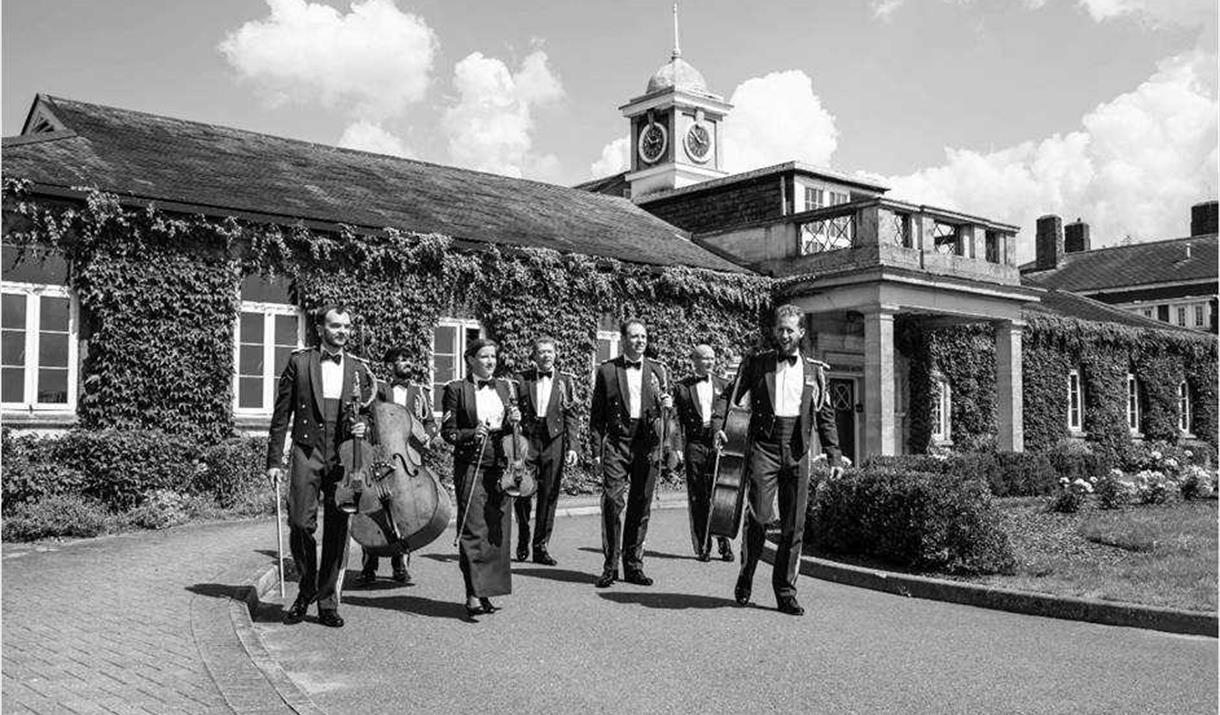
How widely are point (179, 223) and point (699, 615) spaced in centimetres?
1015

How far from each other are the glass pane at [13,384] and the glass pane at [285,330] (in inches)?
132

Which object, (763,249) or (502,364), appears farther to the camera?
(763,249)

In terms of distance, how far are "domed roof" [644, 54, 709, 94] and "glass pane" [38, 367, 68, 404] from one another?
25.2 meters

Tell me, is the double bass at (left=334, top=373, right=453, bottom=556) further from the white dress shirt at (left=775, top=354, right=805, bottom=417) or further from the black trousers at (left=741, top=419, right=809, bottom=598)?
the white dress shirt at (left=775, top=354, right=805, bottom=417)

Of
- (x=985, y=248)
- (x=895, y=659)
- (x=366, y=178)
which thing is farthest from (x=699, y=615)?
(x=985, y=248)

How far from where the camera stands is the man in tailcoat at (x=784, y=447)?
8.17m

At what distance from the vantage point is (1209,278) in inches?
2122

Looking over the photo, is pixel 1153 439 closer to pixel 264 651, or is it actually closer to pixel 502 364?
pixel 502 364

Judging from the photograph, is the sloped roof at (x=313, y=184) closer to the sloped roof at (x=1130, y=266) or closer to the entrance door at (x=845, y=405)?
the entrance door at (x=845, y=405)

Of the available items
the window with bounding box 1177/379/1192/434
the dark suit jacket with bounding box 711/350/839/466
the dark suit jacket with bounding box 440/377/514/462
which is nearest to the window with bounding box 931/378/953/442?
the window with bounding box 1177/379/1192/434

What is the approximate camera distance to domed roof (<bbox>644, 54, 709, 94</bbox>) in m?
36.9

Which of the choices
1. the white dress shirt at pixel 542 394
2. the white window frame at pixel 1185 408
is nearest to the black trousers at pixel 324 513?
the white dress shirt at pixel 542 394

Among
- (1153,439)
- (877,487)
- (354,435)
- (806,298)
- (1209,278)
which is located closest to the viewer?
(354,435)

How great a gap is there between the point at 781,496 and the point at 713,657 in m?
1.87
